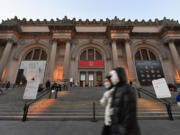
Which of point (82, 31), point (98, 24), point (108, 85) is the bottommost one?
point (108, 85)

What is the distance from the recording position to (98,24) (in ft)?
66.0

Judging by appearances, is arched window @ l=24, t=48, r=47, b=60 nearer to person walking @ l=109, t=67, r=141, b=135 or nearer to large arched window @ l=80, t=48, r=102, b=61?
large arched window @ l=80, t=48, r=102, b=61

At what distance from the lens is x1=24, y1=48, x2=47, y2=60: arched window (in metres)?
17.5

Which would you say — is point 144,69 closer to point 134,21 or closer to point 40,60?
point 134,21

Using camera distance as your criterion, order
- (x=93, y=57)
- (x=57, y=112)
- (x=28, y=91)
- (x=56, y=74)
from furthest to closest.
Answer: (x=93, y=57), (x=56, y=74), (x=28, y=91), (x=57, y=112)

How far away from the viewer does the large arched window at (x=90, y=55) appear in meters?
17.6

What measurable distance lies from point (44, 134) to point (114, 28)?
18176mm

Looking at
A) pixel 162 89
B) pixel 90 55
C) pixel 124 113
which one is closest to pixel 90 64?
pixel 90 55

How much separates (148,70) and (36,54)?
22366 mm

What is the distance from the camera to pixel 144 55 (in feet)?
59.0

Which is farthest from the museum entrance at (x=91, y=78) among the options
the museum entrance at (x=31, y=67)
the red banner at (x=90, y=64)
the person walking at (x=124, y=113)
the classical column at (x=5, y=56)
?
the person walking at (x=124, y=113)

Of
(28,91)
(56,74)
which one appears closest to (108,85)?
(28,91)

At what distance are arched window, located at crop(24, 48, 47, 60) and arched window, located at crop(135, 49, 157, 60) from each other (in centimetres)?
1913

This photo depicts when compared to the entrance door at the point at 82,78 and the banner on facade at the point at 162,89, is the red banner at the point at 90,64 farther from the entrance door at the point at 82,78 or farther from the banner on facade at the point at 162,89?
the banner on facade at the point at 162,89
